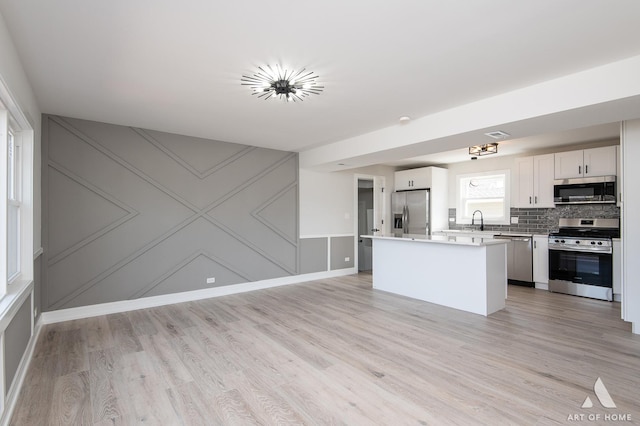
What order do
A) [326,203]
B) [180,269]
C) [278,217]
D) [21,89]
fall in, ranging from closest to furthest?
[21,89] < [180,269] < [278,217] < [326,203]

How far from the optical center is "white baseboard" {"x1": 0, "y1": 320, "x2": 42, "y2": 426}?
1995 mm

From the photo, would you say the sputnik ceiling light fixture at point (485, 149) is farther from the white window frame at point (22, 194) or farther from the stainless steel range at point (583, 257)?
the white window frame at point (22, 194)

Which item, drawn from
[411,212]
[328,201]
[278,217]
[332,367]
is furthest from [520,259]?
[332,367]

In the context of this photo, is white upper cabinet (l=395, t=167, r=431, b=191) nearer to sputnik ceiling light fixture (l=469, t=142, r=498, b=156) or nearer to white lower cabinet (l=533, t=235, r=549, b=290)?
sputnik ceiling light fixture (l=469, t=142, r=498, b=156)

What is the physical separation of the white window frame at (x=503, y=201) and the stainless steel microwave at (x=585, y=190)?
0.91m

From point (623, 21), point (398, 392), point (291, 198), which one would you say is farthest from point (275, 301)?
point (623, 21)

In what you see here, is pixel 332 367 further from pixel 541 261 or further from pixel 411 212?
pixel 411 212

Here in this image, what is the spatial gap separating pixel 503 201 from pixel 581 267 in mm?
1859

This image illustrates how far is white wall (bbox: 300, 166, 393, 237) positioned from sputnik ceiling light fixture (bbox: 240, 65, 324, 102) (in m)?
3.21

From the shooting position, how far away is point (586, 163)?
16.6 feet

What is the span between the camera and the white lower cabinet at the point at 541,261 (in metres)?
5.40

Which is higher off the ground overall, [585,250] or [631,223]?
[631,223]

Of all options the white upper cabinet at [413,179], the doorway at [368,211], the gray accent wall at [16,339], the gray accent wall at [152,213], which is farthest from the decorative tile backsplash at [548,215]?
the gray accent wall at [16,339]

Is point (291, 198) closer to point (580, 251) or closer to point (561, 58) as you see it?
point (561, 58)
